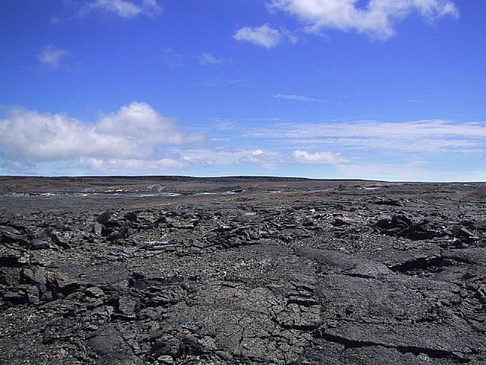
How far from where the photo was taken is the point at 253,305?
5078 millimetres

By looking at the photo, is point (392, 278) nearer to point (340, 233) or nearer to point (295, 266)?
point (295, 266)

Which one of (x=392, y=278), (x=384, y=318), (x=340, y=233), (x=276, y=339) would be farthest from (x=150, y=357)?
(x=340, y=233)

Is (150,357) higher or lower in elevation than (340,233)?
lower

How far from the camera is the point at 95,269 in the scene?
279 inches

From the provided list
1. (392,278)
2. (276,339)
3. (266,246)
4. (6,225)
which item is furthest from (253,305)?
(6,225)

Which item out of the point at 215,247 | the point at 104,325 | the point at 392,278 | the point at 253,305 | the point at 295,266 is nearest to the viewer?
the point at 104,325

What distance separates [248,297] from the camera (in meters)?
5.33

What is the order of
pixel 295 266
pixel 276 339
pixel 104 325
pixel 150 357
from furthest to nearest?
pixel 295 266, pixel 104 325, pixel 276 339, pixel 150 357

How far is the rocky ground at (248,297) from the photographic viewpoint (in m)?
4.09

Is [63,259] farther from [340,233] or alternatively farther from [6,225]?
[340,233]

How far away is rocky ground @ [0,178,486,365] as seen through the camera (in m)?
4.09

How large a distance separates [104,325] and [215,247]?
Answer: 3.81 m

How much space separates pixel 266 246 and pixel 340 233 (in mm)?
2031

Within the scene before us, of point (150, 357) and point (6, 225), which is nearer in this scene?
point (150, 357)
